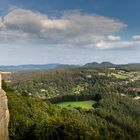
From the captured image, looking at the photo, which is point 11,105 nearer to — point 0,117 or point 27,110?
point 27,110

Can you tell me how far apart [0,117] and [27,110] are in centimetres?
5004

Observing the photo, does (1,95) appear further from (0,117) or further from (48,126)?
(48,126)

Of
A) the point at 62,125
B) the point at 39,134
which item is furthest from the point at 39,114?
the point at 39,134

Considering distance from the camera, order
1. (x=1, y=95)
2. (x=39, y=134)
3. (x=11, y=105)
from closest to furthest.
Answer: (x=1, y=95), (x=39, y=134), (x=11, y=105)

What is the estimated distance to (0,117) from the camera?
91.4ft

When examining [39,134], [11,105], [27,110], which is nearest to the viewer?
[39,134]

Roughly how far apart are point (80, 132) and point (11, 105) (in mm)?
21291

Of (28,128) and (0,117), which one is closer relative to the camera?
(0,117)

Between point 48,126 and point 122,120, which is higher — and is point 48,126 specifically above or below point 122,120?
above

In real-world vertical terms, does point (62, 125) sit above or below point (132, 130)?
above

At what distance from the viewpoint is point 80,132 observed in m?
55.4

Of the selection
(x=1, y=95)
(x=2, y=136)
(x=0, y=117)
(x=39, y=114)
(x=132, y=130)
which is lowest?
A: (x=132, y=130)

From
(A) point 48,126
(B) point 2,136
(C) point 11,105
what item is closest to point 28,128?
(A) point 48,126

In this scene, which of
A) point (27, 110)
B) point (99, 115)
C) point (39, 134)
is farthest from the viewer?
point (99, 115)
